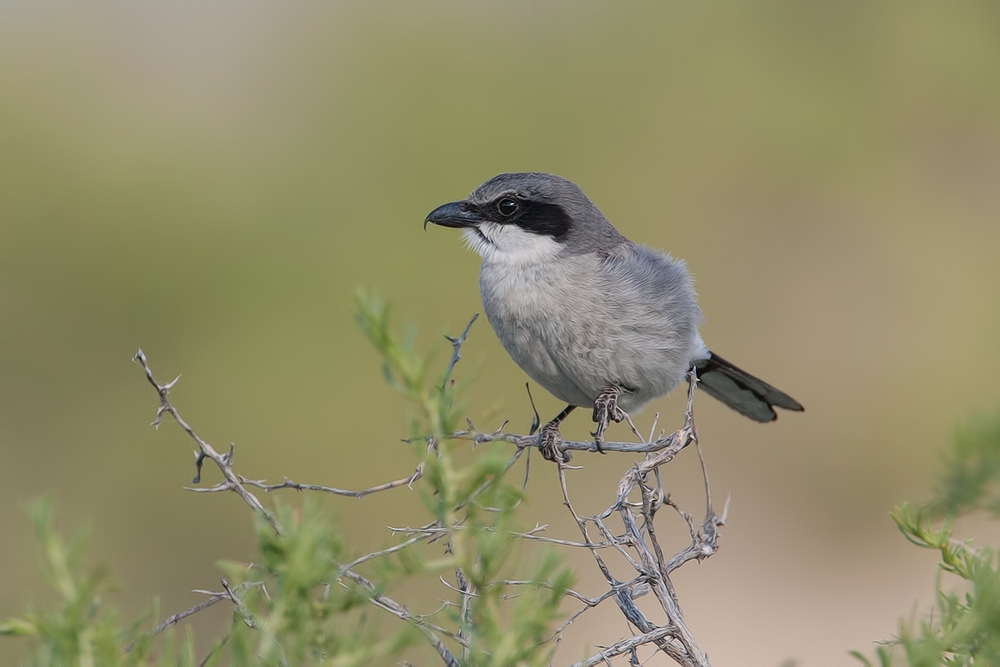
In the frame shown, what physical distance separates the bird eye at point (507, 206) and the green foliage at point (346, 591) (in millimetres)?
2515

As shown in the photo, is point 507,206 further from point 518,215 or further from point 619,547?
point 619,547

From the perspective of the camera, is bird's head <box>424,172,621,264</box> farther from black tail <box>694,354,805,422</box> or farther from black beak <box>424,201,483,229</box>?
black tail <box>694,354,805,422</box>

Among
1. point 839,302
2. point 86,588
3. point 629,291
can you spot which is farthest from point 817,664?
point 86,588

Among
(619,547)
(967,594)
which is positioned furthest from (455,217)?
(967,594)

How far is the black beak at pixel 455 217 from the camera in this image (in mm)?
3357

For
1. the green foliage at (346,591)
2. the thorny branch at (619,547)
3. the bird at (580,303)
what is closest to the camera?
the green foliage at (346,591)

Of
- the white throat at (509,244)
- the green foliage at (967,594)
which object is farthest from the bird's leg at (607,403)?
the green foliage at (967,594)

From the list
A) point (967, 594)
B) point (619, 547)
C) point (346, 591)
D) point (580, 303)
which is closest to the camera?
point (346, 591)

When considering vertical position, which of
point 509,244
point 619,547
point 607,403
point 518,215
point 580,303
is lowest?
point 619,547

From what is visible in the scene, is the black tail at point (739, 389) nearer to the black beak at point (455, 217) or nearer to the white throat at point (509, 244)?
the white throat at point (509, 244)

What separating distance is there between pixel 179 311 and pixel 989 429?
5.07m

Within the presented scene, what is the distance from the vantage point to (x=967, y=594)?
1.04 metres

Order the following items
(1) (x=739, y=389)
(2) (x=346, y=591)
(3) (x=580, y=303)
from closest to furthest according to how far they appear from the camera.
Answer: (2) (x=346, y=591) < (3) (x=580, y=303) < (1) (x=739, y=389)

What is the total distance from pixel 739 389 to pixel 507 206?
1.12 metres
